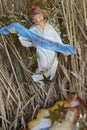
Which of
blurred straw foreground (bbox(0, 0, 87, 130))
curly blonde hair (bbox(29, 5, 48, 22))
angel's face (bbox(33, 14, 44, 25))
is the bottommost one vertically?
blurred straw foreground (bbox(0, 0, 87, 130))

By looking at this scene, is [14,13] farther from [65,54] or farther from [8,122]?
[8,122]

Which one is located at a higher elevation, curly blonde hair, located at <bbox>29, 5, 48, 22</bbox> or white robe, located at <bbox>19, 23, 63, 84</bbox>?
curly blonde hair, located at <bbox>29, 5, 48, 22</bbox>

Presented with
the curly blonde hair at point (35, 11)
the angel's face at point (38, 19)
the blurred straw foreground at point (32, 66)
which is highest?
the curly blonde hair at point (35, 11)

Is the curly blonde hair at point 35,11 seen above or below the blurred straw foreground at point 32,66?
above

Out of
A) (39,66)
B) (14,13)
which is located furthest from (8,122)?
(14,13)

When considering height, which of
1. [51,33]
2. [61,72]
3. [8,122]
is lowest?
[8,122]
